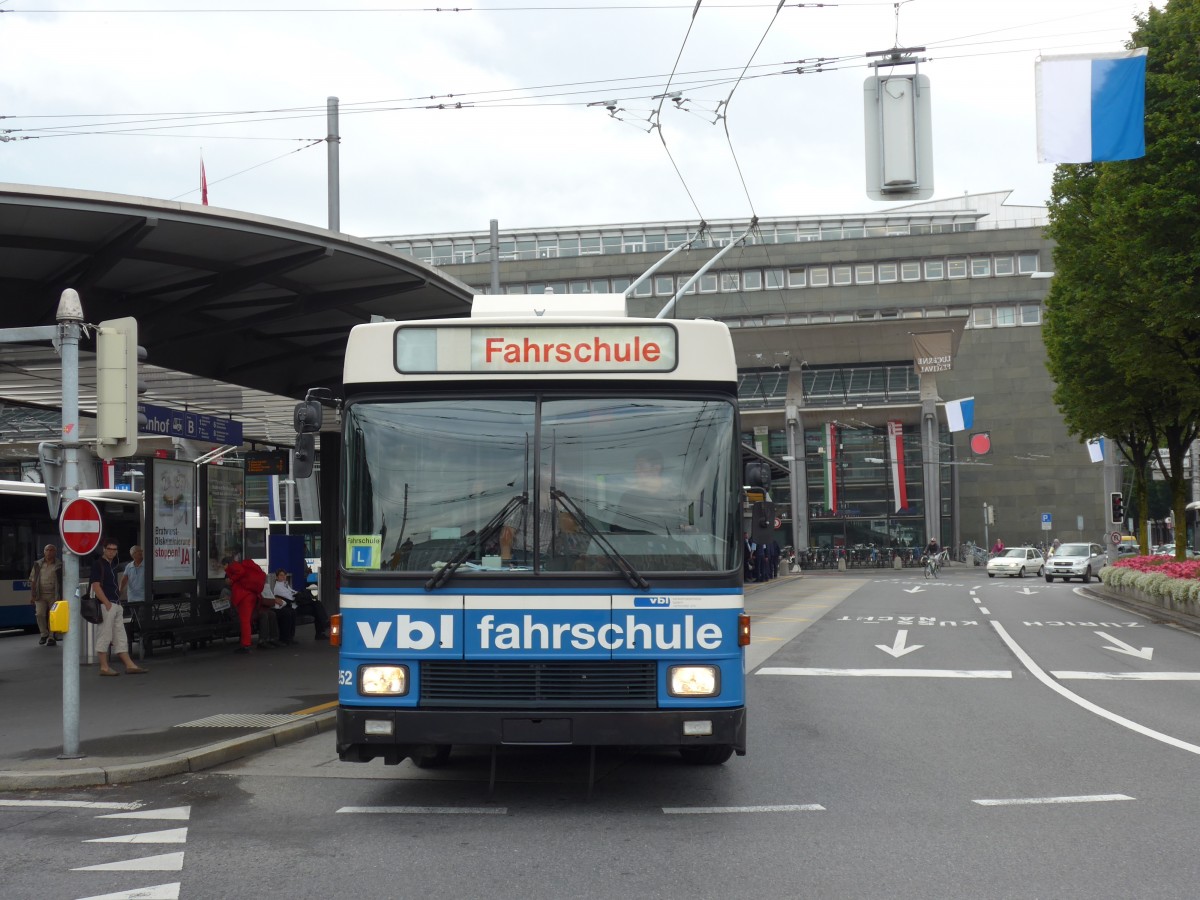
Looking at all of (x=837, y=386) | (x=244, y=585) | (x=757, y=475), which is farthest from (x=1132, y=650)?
(x=837, y=386)

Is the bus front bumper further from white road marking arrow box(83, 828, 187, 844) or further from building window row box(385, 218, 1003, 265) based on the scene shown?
building window row box(385, 218, 1003, 265)

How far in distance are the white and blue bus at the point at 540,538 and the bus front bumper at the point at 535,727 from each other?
0.01m

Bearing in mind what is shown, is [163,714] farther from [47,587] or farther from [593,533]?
[47,587]

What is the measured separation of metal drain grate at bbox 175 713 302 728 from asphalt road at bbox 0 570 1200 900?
0.46 metres

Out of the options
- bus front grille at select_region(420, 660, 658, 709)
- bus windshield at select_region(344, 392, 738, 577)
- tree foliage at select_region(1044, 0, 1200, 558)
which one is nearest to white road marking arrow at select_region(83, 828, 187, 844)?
bus front grille at select_region(420, 660, 658, 709)

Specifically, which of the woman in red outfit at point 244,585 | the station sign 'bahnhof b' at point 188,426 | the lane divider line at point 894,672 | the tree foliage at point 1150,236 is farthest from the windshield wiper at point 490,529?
the tree foliage at point 1150,236

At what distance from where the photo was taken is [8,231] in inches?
474

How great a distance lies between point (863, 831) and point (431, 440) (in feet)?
10.8

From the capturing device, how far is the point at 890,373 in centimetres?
6450

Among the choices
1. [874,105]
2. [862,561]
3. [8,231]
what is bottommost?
[862,561]

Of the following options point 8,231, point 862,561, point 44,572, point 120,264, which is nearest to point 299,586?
point 44,572

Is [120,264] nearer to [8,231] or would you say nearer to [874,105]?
[8,231]

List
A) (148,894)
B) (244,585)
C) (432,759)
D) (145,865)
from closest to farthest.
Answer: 1. (148,894)
2. (145,865)
3. (432,759)
4. (244,585)

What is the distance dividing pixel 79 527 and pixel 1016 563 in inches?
1948
